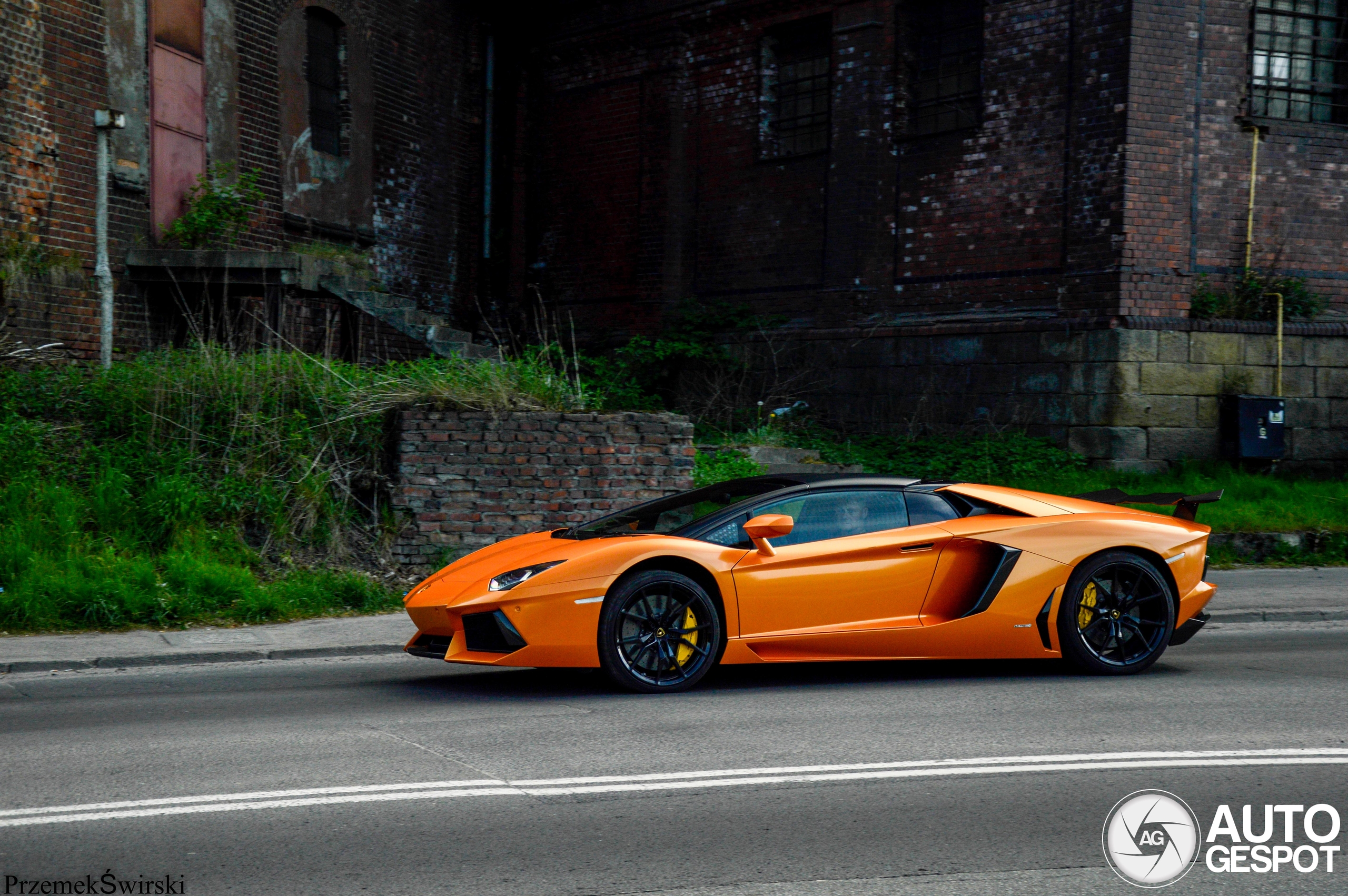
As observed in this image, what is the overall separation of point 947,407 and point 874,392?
44.6 inches

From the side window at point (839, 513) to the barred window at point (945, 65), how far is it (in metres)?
10.6

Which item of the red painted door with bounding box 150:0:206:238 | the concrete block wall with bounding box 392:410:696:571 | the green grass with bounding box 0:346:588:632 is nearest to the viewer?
the green grass with bounding box 0:346:588:632

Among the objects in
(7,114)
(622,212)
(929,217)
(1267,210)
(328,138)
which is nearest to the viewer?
(7,114)

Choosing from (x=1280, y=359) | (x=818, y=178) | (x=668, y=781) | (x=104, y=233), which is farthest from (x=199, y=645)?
(x=1280, y=359)

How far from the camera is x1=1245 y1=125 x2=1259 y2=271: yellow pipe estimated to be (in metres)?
15.2

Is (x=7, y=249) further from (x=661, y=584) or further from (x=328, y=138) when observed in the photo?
(x=661, y=584)

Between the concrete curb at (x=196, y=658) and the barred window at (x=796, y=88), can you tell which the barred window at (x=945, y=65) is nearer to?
the barred window at (x=796, y=88)

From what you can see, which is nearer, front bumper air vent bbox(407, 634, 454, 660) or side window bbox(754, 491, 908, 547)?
front bumper air vent bbox(407, 634, 454, 660)

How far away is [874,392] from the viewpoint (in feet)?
55.1

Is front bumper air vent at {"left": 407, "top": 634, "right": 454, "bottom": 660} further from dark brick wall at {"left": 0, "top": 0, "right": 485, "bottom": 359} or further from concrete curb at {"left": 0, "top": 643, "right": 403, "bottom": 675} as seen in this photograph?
dark brick wall at {"left": 0, "top": 0, "right": 485, "bottom": 359}

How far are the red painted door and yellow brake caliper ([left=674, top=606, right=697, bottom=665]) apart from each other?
1096 centimetres

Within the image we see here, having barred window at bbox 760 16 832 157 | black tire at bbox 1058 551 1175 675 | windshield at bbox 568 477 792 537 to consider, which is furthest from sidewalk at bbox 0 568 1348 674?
barred window at bbox 760 16 832 157

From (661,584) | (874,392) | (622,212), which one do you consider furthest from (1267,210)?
(661,584)

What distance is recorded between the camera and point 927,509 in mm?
7395
